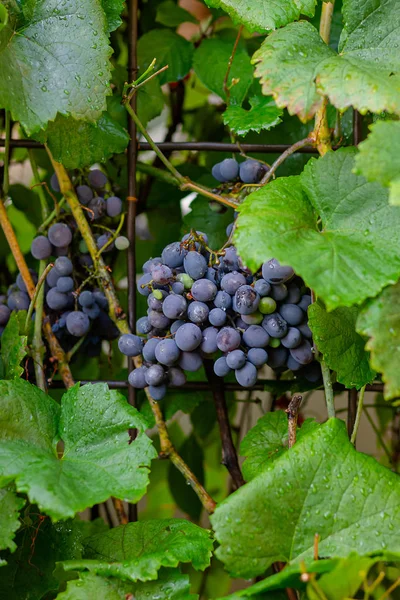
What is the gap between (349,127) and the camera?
889 millimetres

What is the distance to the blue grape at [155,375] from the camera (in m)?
0.72

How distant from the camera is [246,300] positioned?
66cm

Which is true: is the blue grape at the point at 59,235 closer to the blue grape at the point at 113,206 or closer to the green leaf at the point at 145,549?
the blue grape at the point at 113,206

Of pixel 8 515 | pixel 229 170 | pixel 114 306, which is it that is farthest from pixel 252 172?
pixel 8 515

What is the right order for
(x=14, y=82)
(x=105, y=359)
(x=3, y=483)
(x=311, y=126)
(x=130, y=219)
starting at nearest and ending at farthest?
1. (x=3, y=483)
2. (x=14, y=82)
3. (x=130, y=219)
4. (x=311, y=126)
5. (x=105, y=359)

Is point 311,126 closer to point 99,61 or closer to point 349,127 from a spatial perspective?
point 349,127

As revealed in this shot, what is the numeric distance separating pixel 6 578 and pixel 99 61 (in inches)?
22.1

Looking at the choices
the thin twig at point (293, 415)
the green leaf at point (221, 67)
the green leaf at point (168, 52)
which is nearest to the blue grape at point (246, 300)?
the thin twig at point (293, 415)

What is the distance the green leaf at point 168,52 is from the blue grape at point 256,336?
479mm

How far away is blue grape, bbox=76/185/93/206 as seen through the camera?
0.85m

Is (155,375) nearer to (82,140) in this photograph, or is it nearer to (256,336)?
(256,336)

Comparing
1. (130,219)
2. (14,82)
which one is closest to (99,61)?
(14,82)

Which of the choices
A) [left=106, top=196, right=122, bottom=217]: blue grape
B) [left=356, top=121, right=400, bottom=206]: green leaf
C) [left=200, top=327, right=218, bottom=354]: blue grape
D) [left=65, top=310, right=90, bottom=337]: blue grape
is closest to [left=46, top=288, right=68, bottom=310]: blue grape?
[left=65, top=310, right=90, bottom=337]: blue grape

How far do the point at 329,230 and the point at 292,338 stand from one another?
0.12 meters
